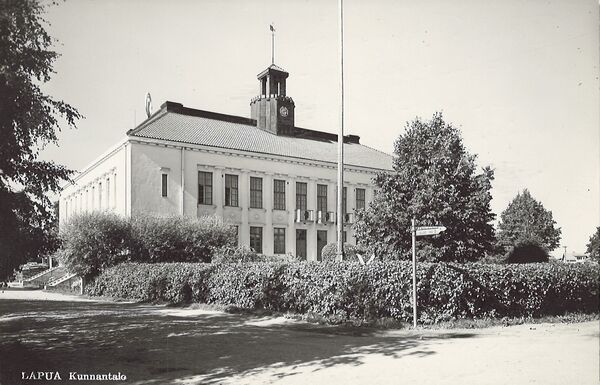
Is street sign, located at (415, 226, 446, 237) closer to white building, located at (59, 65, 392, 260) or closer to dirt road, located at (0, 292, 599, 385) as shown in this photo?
dirt road, located at (0, 292, 599, 385)

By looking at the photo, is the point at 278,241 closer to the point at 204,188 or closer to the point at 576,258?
the point at 204,188

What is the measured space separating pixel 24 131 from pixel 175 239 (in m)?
18.4

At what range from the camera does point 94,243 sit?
1032 inches

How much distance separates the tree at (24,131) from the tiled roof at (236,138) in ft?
80.0

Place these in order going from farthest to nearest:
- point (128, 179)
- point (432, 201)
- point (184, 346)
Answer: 1. point (128, 179)
2. point (432, 201)
3. point (184, 346)

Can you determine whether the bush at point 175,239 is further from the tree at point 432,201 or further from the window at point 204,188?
the tree at point 432,201

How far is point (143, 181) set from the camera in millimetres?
33406

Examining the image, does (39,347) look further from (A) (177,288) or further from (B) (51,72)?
(A) (177,288)

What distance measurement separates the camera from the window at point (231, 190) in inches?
1471

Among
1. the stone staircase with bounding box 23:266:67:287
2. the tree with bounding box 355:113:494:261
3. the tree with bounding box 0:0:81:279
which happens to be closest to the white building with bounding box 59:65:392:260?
the stone staircase with bounding box 23:266:67:287

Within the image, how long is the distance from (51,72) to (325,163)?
3386 cm

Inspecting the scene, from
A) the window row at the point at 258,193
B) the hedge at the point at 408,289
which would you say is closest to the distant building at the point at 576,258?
the hedge at the point at 408,289

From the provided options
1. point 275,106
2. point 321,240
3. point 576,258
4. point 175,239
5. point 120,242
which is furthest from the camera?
point 576,258

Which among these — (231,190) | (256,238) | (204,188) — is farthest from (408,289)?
(256,238)
